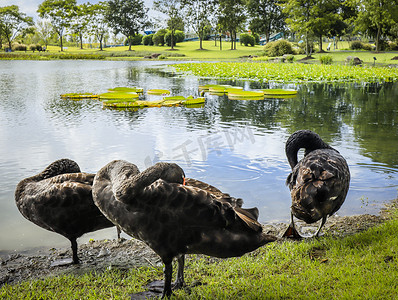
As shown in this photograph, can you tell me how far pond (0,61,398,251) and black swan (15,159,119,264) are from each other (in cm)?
93

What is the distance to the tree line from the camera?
47344 millimetres

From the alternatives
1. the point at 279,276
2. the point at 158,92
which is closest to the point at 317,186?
the point at 279,276

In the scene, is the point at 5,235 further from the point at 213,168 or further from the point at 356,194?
the point at 356,194

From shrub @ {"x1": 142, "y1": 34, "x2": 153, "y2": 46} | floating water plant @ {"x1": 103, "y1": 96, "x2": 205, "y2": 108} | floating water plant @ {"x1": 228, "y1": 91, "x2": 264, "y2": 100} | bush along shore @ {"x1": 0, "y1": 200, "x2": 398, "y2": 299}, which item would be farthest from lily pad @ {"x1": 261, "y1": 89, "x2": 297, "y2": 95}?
shrub @ {"x1": 142, "y1": 34, "x2": 153, "y2": 46}

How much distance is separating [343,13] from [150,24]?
45.5 m

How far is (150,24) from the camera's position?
86562 mm

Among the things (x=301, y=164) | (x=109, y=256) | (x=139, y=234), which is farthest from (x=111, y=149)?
(x=139, y=234)

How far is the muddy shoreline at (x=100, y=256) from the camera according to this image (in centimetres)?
386

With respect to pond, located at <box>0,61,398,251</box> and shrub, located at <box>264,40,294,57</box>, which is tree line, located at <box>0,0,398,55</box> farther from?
pond, located at <box>0,61,398,251</box>

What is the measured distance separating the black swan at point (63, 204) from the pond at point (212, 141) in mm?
925

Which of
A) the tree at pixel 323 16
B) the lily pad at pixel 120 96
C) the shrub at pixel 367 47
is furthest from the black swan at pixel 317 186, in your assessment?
the shrub at pixel 367 47

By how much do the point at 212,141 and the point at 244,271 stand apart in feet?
19.7

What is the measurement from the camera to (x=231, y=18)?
73188 mm

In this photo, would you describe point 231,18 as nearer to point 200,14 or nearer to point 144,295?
point 200,14
